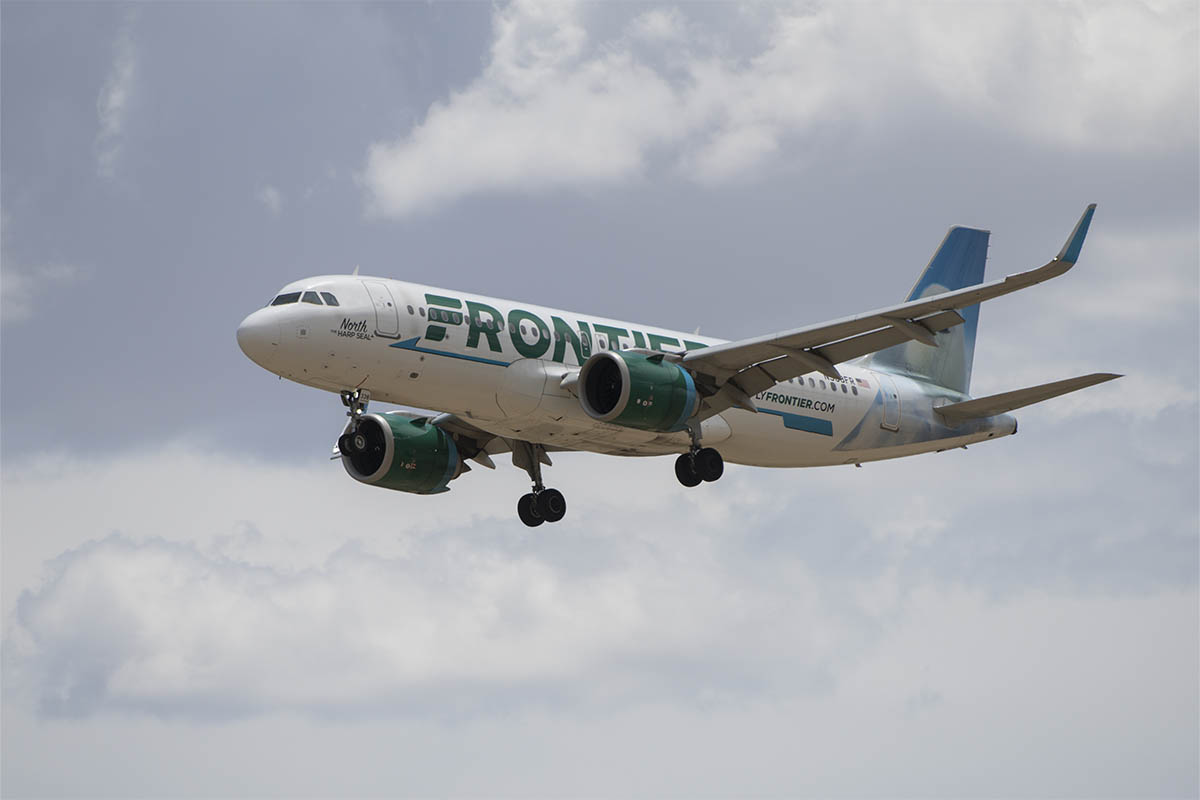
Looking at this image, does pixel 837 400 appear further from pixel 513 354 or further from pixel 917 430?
pixel 513 354

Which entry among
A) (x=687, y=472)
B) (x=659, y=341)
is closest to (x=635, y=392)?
(x=687, y=472)

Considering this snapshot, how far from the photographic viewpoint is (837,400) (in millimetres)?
47781

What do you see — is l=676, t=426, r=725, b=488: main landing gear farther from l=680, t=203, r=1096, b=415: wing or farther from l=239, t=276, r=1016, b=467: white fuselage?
l=680, t=203, r=1096, b=415: wing

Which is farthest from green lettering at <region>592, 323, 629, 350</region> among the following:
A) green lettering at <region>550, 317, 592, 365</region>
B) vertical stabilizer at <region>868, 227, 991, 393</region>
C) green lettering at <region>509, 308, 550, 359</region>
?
vertical stabilizer at <region>868, 227, 991, 393</region>

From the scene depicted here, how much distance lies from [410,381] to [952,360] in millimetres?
21609

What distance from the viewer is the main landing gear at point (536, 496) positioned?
4741 cm

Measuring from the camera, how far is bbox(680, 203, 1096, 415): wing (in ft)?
123

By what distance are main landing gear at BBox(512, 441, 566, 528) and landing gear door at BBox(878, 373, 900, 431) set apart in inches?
390

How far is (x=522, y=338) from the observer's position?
41156 mm

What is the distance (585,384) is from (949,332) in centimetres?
1860

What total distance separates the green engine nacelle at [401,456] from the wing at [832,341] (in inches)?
343

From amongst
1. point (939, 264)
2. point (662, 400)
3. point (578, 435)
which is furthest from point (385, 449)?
point (939, 264)

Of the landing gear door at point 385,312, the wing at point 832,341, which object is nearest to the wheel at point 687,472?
the wing at point 832,341

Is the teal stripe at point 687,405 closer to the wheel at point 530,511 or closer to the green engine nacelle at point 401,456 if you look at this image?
the wheel at point 530,511
